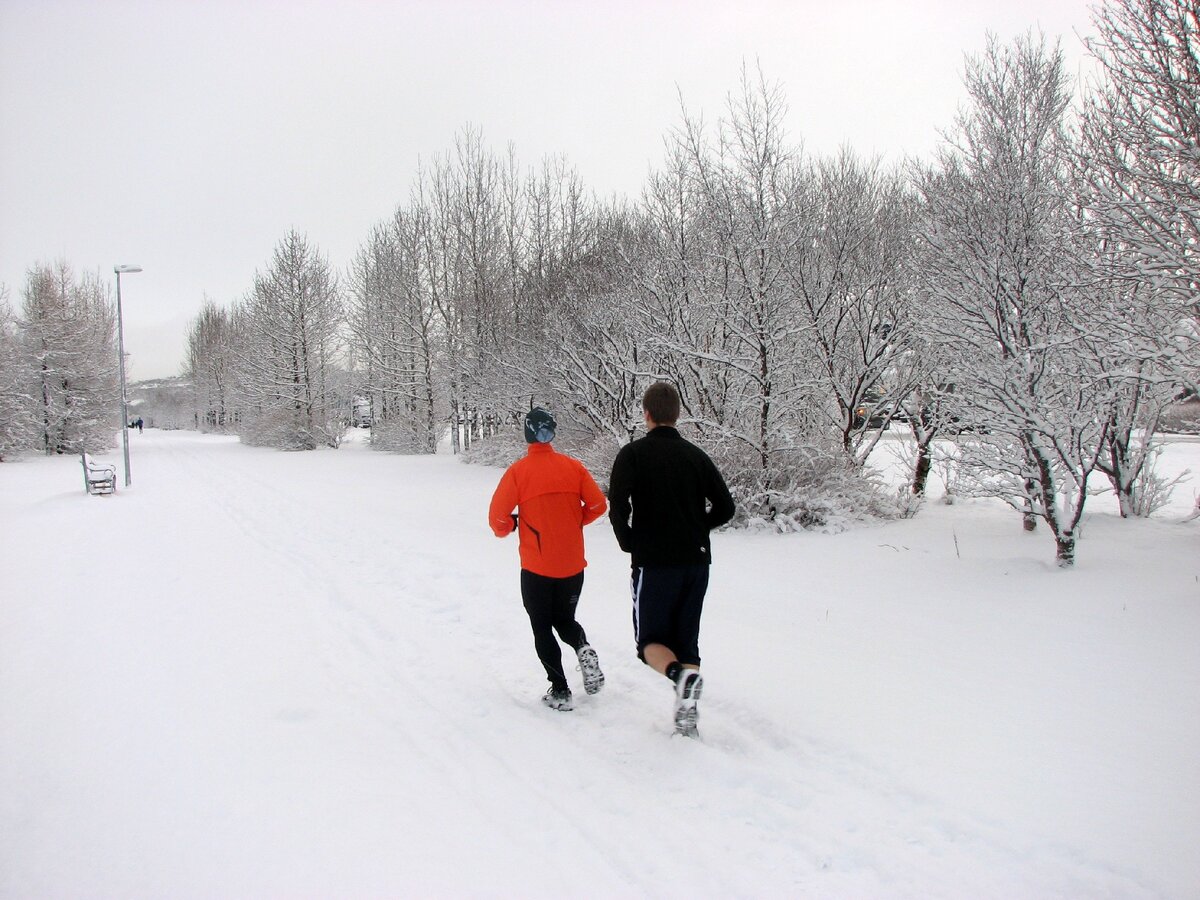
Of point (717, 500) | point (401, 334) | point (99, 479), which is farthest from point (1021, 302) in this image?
point (401, 334)

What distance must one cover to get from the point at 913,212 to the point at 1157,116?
6872mm

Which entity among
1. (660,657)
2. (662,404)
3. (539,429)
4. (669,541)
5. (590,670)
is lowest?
(590,670)

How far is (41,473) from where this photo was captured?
71.8ft

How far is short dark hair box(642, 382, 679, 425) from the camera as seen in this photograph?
140 inches

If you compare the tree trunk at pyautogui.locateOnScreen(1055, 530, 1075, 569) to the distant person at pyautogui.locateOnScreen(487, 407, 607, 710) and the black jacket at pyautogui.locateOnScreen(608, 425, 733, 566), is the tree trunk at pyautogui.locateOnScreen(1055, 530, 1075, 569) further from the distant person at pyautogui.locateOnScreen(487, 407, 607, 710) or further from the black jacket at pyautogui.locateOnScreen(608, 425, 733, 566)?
the distant person at pyautogui.locateOnScreen(487, 407, 607, 710)

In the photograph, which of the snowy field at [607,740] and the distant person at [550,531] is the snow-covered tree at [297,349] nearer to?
the snowy field at [607,740]

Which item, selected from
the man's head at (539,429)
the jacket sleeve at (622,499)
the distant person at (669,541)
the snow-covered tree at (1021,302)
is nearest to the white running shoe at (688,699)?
the distant person at (669,541)

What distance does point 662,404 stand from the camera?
11.7ft

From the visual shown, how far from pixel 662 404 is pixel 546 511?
2.95 ft

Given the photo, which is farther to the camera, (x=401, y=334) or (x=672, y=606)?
(x=401, y=334)

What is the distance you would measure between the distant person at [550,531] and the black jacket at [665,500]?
0.30 metres

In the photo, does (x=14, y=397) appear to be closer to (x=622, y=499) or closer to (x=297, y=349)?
(x=297, y=349)

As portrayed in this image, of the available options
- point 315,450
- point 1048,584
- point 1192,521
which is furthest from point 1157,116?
point 315,450

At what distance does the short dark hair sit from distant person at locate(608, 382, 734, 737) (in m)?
0.02
